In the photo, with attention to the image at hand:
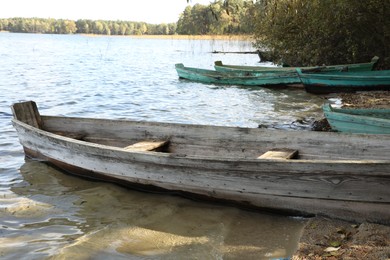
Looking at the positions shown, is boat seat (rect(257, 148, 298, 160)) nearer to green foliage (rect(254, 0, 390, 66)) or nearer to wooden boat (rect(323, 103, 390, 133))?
wooden boat (rect(323, 103, 390, 133))

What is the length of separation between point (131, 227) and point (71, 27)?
15258 cm

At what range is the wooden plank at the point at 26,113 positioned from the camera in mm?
7102

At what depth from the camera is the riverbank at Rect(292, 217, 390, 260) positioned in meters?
3.47

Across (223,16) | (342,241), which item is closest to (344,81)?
(342,241)

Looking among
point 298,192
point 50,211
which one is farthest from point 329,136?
point 50,211

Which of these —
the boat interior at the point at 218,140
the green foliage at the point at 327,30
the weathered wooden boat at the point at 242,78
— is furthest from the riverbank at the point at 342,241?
the weathered wooden boat at the point at 242,78

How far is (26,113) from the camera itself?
23.5ft

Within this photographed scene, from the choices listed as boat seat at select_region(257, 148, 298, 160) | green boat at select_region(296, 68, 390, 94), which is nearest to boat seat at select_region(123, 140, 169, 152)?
boat seat at select_region(257, 148, 298, 160)

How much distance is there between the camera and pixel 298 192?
14.2 feet

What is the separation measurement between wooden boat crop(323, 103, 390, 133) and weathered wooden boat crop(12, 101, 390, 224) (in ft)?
5.59

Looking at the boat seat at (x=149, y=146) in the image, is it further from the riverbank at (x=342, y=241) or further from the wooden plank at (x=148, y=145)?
the riverbank at (x=342, y=241)

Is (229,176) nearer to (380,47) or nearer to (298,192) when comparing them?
(298,192)

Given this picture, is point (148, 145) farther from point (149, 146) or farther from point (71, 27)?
point (71, 27)

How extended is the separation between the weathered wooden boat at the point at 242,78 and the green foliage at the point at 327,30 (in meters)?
2.23
